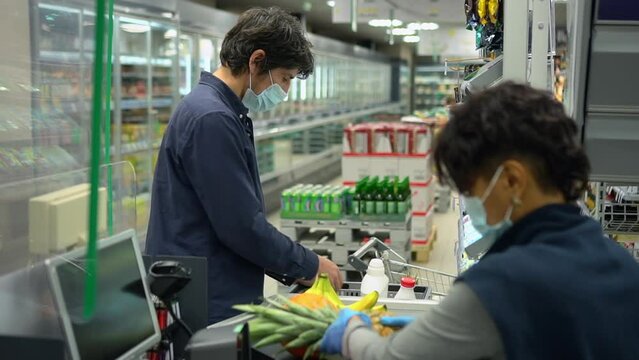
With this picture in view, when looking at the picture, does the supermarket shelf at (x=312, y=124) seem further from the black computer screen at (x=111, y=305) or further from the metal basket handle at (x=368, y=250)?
the black computer screen at (x=111, y=305)

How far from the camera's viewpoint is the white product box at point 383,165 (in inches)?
275

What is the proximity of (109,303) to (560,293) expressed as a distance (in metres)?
0.99

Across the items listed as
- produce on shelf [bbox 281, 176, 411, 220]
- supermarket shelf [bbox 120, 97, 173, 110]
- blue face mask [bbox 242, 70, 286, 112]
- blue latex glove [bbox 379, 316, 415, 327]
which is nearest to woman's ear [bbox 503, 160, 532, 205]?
blue latex glove [bbox 379, 316, 415, 327]

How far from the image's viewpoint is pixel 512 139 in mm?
1225

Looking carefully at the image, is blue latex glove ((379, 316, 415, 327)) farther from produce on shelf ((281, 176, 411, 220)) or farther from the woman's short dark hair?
produce on shelf ((281, 176, 411, 220))

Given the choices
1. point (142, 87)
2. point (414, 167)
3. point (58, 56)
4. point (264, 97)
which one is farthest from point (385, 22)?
point (58, 56)

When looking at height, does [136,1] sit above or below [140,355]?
above

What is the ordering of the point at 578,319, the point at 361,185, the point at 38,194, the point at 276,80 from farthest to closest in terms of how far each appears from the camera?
the point at 361,185
the point at 276,80
the point at 38,194
the point at 578,319

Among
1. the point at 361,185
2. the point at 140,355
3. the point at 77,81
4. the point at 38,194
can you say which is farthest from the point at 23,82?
the point at 361,185

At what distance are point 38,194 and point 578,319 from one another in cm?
Result: 144

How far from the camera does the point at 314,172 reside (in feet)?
43.5

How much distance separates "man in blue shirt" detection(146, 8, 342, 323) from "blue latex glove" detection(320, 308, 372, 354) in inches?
29.8

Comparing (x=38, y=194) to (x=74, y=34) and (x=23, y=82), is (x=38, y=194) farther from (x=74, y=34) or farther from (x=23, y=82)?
(x=74, y=34)

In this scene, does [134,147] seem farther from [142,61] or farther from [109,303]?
[109,303]
